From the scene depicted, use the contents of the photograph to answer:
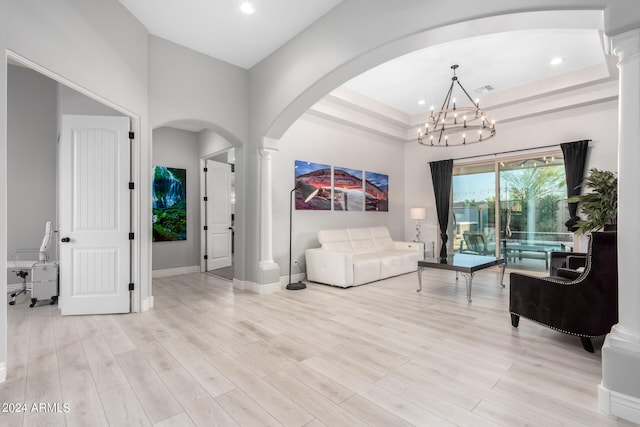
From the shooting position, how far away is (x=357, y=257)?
5.68 m

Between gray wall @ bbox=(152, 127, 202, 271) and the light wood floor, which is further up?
gray wall @ bbox=(152, 127, 202, 271)

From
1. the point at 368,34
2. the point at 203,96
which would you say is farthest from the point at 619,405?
the point at 203,96

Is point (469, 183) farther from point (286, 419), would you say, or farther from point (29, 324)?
point (29, 324)

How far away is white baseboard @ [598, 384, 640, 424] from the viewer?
1.78m

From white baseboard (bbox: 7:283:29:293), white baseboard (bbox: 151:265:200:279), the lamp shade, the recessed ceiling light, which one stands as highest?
the recessed ceiling light

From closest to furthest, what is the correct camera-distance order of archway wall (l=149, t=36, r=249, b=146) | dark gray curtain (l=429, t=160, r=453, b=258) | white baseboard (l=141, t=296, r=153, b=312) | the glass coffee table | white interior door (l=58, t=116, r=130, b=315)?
white interior door (l=58, t=116, r=130, b=315) < white baseboard (l=141, t=296, r=153, b=312) < archway wall (l=149, t=36, r=249, b=146) < the glass coffee table < dark gray curtain (l=429, t=160, r=453, b=258)

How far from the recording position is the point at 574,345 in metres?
2.85

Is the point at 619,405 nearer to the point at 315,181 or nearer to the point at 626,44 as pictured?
the point at 626,44

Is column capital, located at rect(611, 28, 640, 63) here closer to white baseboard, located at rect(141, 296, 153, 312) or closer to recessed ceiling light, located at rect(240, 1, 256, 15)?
recessed ceiling light, located at rect(240, 1, 256, 15)

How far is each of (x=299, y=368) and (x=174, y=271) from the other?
4804mm

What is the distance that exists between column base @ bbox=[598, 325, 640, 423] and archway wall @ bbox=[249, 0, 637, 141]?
1874mm

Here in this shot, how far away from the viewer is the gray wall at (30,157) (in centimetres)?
486

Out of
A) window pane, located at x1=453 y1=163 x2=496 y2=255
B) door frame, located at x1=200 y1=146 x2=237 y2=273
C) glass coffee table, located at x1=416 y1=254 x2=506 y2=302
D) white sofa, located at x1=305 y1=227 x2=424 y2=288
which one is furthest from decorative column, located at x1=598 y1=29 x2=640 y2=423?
door frame, located at x1=200 y1=146 x2=237 y2=273

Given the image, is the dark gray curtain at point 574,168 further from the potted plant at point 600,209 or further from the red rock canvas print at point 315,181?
the red rock canvas print at point 315,181
